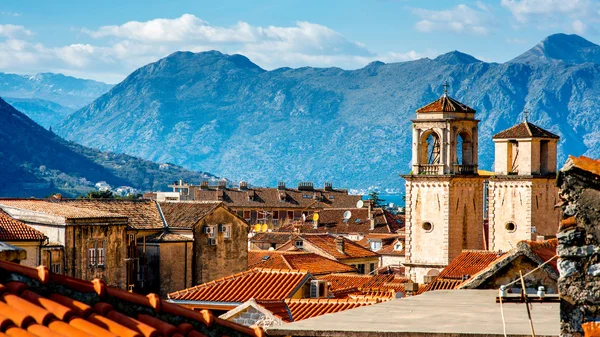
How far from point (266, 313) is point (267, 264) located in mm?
32002

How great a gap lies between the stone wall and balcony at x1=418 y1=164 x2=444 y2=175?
57.5 metres

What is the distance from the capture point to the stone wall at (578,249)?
630 cm

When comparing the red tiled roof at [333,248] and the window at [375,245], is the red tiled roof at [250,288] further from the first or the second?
the window at [375,245]

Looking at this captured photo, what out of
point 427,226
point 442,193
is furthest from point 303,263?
point 442,193

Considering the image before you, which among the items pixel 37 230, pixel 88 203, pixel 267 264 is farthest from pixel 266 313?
pixel 88 203

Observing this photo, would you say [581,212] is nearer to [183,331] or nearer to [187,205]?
[183,331]

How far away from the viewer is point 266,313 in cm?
2208

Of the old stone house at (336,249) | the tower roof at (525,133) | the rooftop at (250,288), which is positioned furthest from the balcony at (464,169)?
the rooftop at (250,288)

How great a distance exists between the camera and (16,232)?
44.2 meters

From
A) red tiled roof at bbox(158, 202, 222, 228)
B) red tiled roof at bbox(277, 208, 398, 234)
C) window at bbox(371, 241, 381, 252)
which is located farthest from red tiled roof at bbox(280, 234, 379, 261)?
red tiled roof at bbox(277, 208, 398, 234)

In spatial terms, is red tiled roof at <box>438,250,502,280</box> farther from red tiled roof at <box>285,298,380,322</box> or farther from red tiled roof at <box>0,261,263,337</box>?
red tiled roof at <box>0,261,263,337</box>

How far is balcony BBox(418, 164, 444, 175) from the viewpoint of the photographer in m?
63.7

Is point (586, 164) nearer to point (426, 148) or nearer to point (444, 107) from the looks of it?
point (444, 107)

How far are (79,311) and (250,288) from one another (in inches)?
936
